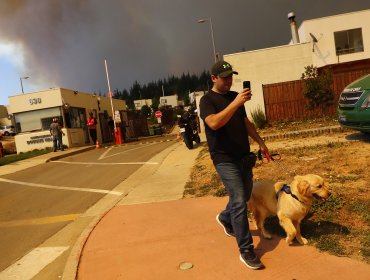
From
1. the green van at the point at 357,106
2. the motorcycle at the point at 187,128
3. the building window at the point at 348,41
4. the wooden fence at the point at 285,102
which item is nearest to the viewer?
the green van at the point at 357,106

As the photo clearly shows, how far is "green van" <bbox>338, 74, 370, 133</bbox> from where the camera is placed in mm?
9117

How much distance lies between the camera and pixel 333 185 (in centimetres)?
623

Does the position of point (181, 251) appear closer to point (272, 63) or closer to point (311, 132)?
point (311, 132)

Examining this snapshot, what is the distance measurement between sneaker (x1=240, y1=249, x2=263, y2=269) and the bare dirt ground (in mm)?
724

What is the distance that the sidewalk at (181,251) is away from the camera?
12.6ft

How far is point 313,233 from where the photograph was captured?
4.61m

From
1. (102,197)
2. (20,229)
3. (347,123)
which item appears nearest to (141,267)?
(20,229)

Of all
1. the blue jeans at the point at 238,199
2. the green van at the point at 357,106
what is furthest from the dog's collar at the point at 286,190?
the green van at the point at 357,106

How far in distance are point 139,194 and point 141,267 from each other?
12.4 ft

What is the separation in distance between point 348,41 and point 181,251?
32.2 metres

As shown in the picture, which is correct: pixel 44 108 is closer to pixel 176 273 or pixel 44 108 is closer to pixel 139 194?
pixel 139 194

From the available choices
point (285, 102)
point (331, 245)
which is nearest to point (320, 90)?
point (285, 102)

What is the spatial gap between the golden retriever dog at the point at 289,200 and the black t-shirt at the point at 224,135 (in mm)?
635

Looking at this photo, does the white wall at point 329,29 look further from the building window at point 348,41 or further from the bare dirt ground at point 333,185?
the bare dirt ground at point 333,185
